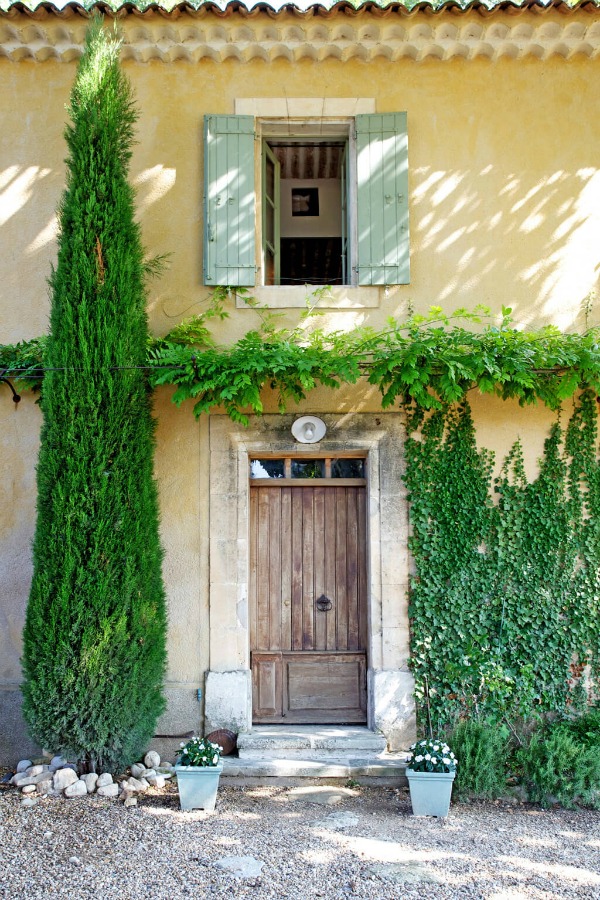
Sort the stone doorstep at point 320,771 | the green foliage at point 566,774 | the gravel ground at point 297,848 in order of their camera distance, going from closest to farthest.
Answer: the gravel ground at point 297,848 < the green foliage at point 566,774 < the stone doorstep at point 320,771

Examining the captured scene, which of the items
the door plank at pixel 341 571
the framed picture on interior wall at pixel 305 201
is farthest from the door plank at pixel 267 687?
the framed picture on interior wall at pixel 305 201

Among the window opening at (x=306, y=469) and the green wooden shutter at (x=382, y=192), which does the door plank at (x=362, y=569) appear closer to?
the window opening at (x=306, y=469)

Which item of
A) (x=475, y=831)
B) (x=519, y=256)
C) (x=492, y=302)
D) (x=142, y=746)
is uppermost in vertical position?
(x=519, y=256)

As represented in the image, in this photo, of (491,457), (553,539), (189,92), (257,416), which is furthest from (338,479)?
(189,92)

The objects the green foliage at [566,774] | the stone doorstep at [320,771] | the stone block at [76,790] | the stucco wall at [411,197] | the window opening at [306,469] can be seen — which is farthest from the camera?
the window opening at [306,469]

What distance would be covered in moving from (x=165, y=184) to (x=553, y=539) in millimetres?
4487

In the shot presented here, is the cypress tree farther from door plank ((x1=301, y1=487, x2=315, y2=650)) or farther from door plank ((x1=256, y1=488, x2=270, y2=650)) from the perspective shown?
door plank ((x1=301, y1=487, x2=315, y2=650))

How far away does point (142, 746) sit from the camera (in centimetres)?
570

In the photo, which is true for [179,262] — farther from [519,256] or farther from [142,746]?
[142,746]

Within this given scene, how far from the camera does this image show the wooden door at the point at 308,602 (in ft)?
21.6

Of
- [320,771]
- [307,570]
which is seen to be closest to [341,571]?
[307,570]

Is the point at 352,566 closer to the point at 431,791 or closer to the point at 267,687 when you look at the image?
the point at 267,687

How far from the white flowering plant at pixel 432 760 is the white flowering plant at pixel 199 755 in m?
1.35

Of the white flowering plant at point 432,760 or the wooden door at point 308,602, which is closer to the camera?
the white flowering plant at point 432,760
